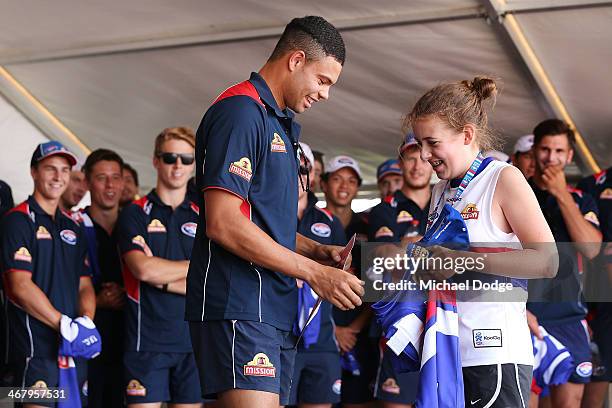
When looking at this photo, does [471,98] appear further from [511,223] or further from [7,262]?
[7,262]

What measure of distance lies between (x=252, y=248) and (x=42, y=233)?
112 inches

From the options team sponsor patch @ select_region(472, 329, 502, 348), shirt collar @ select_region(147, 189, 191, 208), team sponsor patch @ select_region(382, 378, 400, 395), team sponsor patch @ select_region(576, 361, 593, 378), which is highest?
shirt collar @ select_region(147, 189, 191, 208)

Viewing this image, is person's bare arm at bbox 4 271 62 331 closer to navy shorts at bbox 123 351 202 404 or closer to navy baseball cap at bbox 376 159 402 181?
navy shorts at bbox 123 351 202 404

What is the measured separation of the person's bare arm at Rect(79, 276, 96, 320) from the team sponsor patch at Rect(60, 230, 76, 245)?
0.24 metres

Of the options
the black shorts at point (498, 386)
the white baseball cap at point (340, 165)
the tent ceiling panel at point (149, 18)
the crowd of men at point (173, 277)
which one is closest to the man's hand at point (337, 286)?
the black shorts at point (498, 386)

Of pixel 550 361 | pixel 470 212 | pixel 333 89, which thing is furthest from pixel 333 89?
pixel 470 212

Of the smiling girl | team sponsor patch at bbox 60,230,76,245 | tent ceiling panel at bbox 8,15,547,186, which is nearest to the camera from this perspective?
the smiling girl

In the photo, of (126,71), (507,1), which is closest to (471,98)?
(507,1)

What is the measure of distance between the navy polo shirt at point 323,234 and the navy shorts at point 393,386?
34 centimetres

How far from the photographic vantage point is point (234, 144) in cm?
281

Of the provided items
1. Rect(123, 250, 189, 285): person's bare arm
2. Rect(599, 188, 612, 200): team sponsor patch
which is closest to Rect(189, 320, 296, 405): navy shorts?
Rect(123, 250, 189, 285): person's bare arm

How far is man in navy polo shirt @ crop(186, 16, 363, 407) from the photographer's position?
9.06 ft

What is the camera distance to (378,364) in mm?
5988

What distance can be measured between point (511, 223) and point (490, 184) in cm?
15
